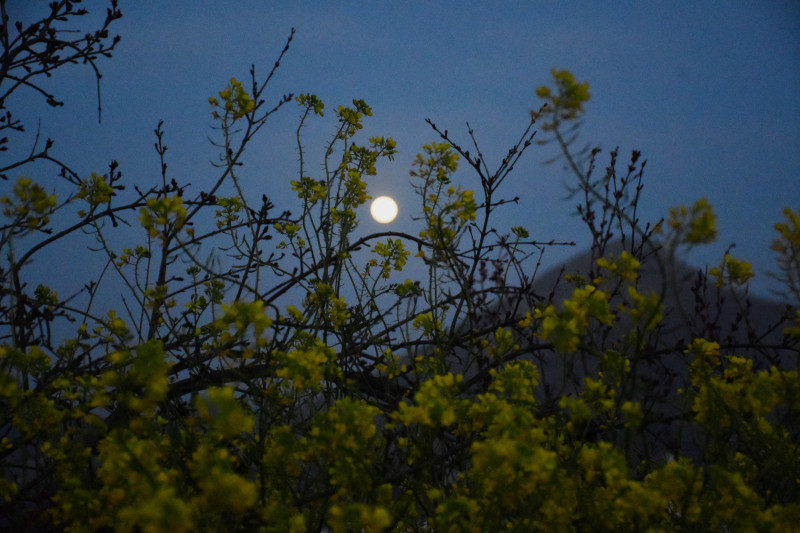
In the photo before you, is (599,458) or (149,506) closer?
(149,506)

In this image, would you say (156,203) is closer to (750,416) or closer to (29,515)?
(29,515)

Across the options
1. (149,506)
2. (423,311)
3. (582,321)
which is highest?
(423,311)

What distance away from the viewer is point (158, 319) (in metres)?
2.63

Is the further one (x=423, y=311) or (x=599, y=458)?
(x=423, y=311)

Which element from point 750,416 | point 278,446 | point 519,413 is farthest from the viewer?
point 750,416

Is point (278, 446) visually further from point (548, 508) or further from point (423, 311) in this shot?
point (423, 311)

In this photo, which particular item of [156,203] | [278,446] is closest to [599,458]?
[278,446]

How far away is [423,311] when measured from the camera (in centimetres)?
290

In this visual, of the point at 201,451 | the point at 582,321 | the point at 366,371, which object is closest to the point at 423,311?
the point at 366,371

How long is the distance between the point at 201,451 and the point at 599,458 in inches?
47.6

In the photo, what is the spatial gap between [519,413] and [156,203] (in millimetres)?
1331

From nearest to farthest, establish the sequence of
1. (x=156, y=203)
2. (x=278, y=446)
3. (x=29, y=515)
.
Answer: (x=278, y=446) < (x=156, y=203) < (x=29, y=515)

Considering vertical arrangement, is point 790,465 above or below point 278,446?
below

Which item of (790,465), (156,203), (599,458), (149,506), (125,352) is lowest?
(790,465)
